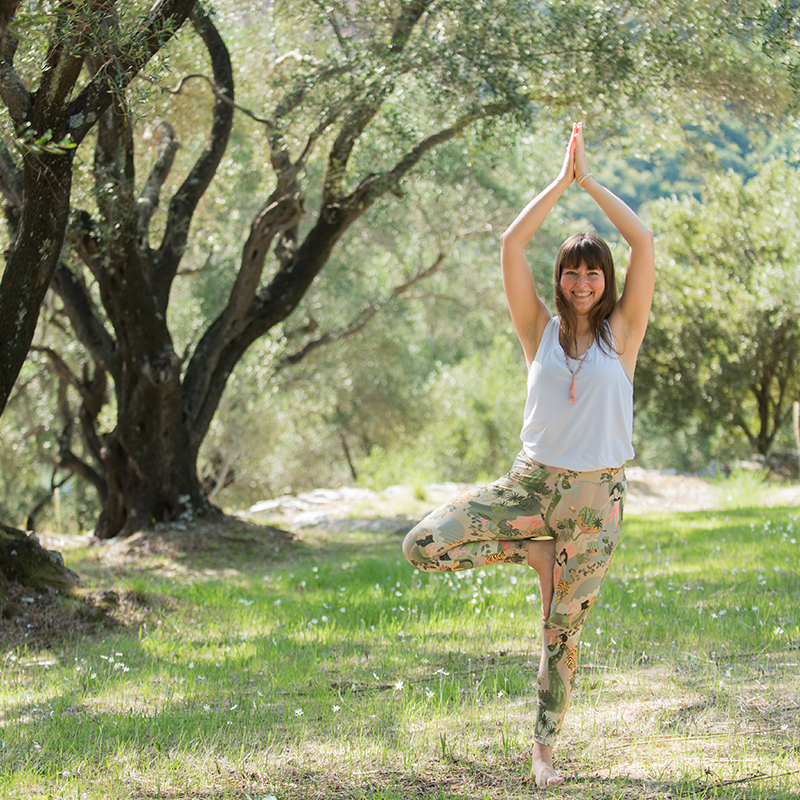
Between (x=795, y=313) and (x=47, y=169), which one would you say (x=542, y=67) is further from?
(x=795, y=313)

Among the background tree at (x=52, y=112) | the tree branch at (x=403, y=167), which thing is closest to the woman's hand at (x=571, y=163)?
the background tree at (x=52, y=112)

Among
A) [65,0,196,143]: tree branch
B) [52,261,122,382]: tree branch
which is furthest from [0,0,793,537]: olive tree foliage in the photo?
[65,0,196,143]: tree branch

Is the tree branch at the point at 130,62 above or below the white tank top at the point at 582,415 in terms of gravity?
above

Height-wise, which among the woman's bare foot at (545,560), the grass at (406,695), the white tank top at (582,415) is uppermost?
the white tank top at (582,415)

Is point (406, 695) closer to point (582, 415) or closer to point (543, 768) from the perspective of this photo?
point (543, 768)

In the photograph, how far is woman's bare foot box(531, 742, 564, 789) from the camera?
9.78 feet

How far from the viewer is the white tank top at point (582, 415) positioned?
10.2ft

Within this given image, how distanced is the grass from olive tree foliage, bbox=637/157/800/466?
47.0 ft

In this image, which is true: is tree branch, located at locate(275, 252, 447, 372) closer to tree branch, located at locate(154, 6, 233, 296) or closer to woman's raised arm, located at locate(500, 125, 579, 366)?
Result: tree branch, located at locate(154, 6, 233, 296)

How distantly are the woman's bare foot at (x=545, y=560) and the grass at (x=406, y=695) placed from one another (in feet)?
2.17

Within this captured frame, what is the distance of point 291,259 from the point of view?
1133 cm

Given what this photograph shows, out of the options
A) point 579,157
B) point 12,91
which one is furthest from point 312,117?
point 579,157

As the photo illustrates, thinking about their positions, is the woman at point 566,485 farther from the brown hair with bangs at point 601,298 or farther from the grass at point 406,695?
the grass at point 406,695

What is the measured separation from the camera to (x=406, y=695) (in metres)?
3.95
